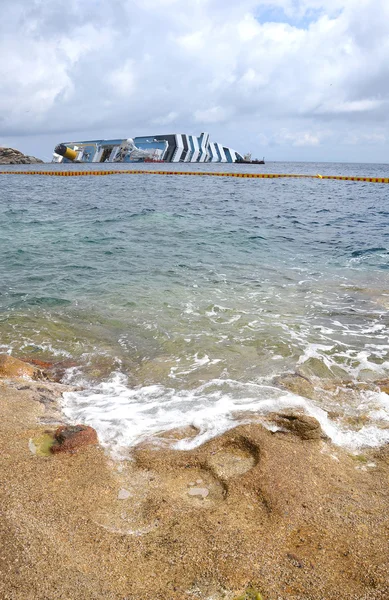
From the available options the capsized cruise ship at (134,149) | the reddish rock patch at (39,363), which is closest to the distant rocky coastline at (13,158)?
the capsized cruise ship at (134,149)

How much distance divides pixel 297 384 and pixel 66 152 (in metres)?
89.1

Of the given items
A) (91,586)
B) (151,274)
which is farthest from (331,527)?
(151,274)

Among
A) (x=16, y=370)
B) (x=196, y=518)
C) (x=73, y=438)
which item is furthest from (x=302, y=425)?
(x=16, y=370)

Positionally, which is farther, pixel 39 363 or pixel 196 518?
pixel 39 363

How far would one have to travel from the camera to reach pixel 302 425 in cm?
361

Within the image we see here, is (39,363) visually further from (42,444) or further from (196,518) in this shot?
(196,518)

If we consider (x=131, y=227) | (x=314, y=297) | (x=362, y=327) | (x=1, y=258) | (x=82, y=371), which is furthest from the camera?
(x=131, y=227)

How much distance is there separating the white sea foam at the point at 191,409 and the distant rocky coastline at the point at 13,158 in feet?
298

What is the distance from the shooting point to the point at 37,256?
11.6 metres

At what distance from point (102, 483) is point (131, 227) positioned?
554 inches

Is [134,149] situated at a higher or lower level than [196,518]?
higher

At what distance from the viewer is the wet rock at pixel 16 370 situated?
15.7ft

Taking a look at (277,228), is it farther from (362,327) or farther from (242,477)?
(242,477)

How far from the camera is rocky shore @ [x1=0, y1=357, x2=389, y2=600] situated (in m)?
2.07
